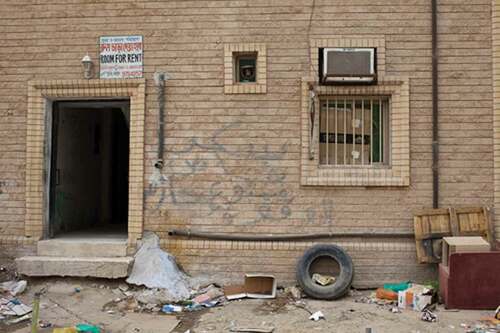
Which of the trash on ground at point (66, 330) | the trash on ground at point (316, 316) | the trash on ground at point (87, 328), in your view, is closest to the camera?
the trash on ground at point (66, 330)

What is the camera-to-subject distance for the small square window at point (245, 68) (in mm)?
7305

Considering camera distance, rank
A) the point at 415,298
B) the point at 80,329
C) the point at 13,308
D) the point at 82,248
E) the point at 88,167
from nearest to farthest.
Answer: the point at 80,329 < the point at 415,298 < the point at 13,308 < the point at 82,248 < the point at 88,167

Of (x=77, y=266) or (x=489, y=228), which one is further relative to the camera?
(x=77, y=266)

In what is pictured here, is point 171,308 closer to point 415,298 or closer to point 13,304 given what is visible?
point 13,304

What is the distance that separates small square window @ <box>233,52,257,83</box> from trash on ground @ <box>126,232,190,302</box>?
262 cm

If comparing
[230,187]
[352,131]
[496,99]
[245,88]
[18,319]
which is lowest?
[18,319]

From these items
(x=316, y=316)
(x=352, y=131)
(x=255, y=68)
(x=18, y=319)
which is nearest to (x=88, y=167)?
(x=18, y=319)

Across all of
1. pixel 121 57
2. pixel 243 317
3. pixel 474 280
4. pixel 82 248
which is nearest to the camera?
pixel 243 317

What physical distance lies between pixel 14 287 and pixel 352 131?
5225 mm

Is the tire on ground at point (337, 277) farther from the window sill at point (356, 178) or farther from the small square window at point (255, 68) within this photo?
the small square window at point (255, 68)

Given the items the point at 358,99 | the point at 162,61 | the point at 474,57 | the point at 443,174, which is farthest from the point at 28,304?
the point at 474,57

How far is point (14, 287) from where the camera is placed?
22.6 ft

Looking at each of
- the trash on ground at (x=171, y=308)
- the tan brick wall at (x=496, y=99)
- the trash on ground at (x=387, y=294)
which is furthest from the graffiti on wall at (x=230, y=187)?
the tan brick wall at (x=496, y=99)

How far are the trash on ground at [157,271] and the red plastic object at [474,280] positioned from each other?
341cm
